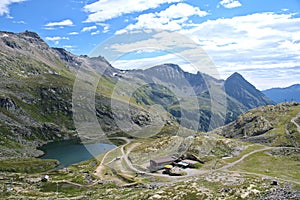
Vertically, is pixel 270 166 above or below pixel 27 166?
above

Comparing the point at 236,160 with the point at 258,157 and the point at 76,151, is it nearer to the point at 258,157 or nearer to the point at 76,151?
the point at 258,157

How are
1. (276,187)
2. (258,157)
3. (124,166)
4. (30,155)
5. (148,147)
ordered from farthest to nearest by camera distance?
(30,155) < (148,147) < (258,157) < (124,166) < (276,187)

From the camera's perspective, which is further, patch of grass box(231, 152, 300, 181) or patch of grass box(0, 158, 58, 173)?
patch of grass box(0, 158, 58, 173)

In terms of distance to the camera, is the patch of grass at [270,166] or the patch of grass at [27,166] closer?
the patch of grass at [270,166]

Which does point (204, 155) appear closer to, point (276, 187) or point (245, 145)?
point (245, 145)

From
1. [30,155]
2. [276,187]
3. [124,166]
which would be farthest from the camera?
[30,155]

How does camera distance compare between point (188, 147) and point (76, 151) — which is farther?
point (76, 151)

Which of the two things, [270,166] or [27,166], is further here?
A: [27,166]

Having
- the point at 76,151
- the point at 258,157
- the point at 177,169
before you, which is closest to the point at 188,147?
the point at 258,157

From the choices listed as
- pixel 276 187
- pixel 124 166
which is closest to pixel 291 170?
pixel 276 187
